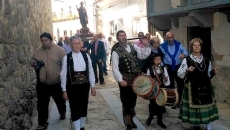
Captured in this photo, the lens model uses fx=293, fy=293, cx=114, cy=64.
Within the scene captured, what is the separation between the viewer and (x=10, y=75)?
14.4 ft

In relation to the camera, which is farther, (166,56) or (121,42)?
(166,56)

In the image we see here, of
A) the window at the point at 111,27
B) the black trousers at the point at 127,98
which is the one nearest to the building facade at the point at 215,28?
the black trousers at the point at 127,98

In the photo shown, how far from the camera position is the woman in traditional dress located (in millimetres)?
4527

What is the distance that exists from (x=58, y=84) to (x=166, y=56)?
2.41 meters

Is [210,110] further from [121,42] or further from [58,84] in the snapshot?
[58,84]

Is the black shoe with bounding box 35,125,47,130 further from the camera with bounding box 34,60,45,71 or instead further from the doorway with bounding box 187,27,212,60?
the doorway with bounding box 187,27,212,60

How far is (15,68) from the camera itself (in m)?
4.78

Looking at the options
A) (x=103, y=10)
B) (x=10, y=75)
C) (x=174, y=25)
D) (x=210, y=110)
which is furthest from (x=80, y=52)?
(x=103, y=10)

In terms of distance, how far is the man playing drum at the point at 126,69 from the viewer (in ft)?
15.1

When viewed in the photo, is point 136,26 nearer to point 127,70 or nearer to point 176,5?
point 176,5

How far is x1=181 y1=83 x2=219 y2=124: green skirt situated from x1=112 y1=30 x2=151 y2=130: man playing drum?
820mm

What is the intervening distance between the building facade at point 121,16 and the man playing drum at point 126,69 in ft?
31.1

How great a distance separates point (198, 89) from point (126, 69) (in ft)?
3.80

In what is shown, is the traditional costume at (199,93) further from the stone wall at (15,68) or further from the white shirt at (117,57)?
the stone wall at (15,68)
